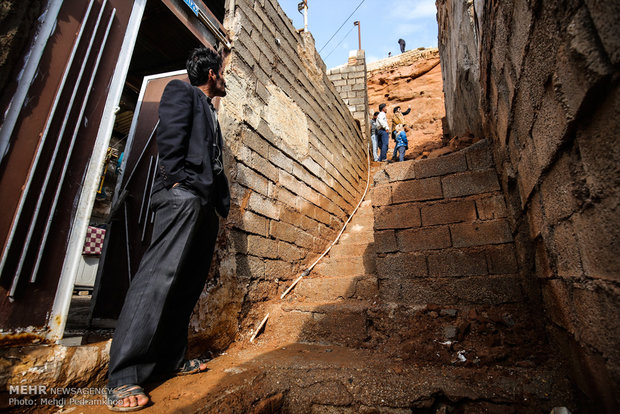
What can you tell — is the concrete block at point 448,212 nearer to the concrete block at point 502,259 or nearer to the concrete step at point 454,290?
the concrete block at point 502,259

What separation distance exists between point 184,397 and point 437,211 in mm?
2364

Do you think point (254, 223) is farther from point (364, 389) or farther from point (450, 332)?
point (450, 332)

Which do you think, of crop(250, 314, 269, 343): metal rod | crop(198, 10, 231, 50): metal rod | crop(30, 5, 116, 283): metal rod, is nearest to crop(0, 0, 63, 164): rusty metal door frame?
crop(30, 5, 116, 283): metal rod

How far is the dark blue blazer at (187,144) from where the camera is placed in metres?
1.66

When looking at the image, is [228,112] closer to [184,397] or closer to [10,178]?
[10,178]

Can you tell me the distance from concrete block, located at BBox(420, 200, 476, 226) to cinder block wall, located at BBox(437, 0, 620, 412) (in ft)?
2.11

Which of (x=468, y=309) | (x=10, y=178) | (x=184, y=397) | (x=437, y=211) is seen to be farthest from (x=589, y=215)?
(x=10, y=178)

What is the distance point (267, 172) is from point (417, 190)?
159cm

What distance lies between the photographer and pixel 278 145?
349 cm

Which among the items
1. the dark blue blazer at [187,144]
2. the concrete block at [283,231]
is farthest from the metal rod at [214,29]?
the concrete block at [283,231]

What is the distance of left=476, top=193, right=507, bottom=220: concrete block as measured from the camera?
2.44 m

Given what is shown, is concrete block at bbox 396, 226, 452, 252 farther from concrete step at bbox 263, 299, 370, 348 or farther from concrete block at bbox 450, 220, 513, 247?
concrete step at bbox 263, 299, 370, 348

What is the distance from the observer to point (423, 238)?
2652 millimetres

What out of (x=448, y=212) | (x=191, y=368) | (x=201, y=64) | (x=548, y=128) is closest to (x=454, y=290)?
(x=448, y=212)
